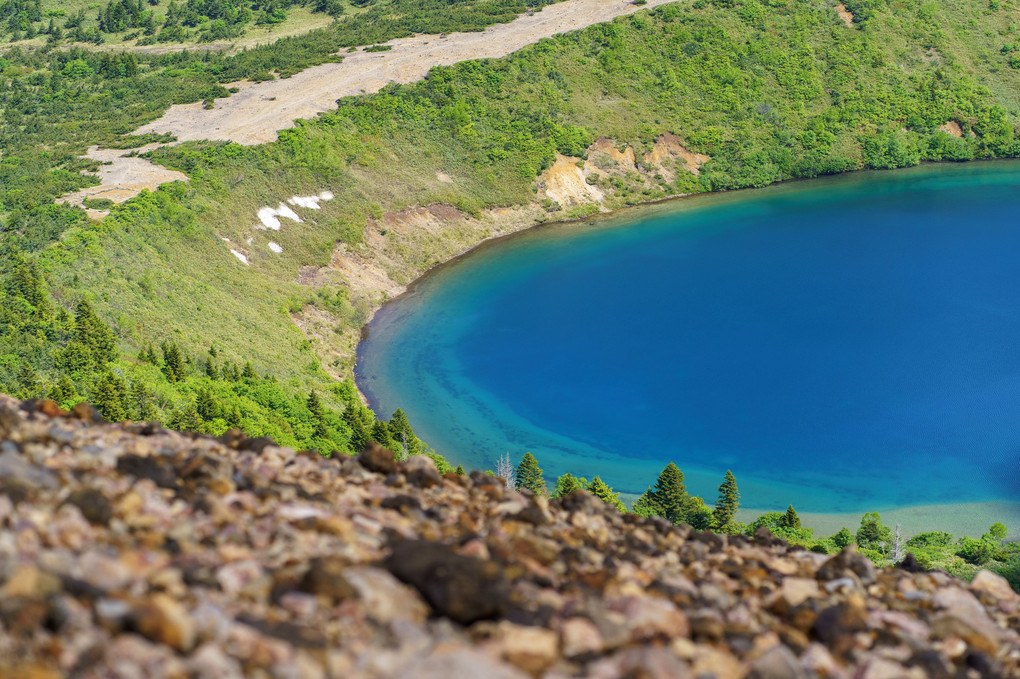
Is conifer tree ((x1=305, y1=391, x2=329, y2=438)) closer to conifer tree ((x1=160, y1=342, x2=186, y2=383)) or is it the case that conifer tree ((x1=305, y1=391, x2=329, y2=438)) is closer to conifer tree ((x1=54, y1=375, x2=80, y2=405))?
conifer tree ((x1=160, y1=342, x2=186, y2=383))

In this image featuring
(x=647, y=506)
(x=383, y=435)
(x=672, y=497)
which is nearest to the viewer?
(x=672, y=497)

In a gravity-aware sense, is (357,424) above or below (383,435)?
below

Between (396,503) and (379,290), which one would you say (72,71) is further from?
(396,503)

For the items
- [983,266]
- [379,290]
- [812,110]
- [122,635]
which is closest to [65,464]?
[122,635]

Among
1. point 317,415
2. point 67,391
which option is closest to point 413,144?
point 317,415

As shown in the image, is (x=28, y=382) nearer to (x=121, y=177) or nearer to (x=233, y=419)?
(x=233, y=419)

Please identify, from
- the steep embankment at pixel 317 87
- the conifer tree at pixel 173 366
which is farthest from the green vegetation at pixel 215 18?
the conifer tree at pixel 173 366
